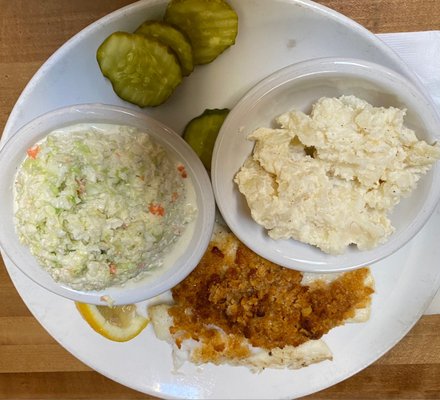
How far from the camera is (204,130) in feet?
4.53

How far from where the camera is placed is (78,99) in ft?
4.53

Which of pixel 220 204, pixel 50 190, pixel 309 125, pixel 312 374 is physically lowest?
pixel 312 374

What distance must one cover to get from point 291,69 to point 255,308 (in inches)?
28.0

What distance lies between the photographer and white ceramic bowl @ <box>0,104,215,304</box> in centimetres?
126

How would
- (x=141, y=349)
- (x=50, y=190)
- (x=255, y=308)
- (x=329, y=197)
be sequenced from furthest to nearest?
(x=141, y=349) → (x=255, y=308) → (x=329, y=197) → (x=50, y=190)

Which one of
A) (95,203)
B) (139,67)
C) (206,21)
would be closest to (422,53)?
(206,21)

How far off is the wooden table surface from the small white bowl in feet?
0.95

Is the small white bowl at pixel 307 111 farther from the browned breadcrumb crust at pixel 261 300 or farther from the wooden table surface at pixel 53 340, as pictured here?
the wooden table surface at pixel 53 340

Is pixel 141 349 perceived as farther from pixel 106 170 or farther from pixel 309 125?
pixel 309 125

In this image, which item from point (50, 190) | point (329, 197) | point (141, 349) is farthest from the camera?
point (141, 349)

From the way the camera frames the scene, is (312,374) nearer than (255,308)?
No

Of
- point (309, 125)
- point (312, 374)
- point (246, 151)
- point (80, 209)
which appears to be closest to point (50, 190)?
point (80, 209)

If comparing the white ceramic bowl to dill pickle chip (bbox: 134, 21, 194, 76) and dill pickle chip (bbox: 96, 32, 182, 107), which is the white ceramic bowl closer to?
dill pickle chip (bbox: 96, 32, 182, 107)

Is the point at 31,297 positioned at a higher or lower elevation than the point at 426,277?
lower
